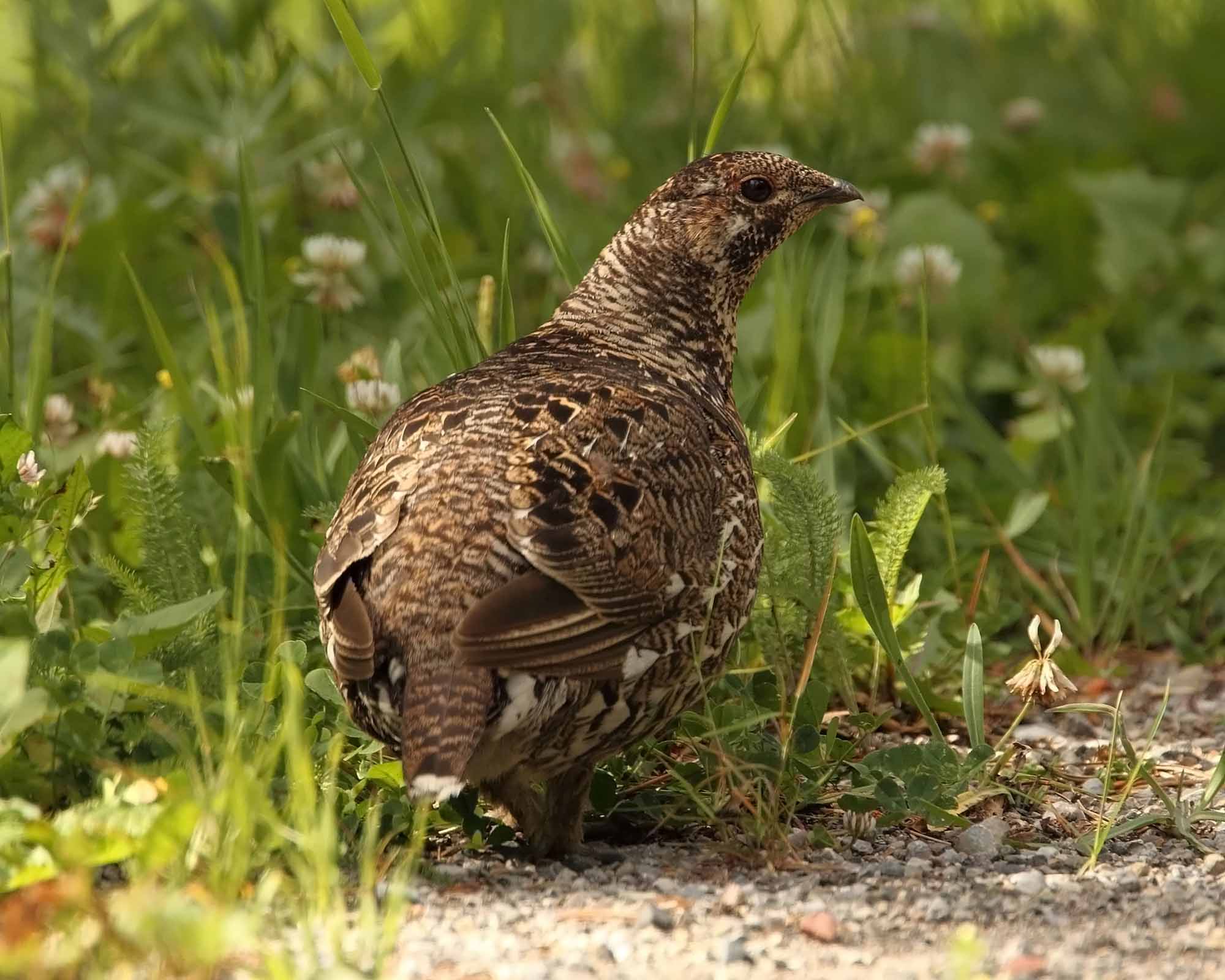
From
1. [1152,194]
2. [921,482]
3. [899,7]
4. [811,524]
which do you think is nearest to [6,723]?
[811,524]

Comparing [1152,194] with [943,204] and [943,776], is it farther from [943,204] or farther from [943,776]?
[943,776]

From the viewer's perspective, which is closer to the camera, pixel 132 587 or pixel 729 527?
pixel 729 527

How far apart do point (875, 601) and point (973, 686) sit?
301 millimetres

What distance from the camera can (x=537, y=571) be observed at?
3416 mm

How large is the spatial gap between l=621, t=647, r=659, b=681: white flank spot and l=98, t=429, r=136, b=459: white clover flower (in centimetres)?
200

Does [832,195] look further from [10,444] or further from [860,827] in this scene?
[10,444]

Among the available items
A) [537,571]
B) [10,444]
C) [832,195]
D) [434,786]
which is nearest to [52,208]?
[10,444]

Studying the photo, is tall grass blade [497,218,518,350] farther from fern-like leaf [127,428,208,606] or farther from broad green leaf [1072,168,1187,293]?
broad green leaf [1072,168,1187,293]

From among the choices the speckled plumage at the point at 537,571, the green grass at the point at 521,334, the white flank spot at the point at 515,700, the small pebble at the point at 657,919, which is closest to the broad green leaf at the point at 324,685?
the green grass at the point at 521,334

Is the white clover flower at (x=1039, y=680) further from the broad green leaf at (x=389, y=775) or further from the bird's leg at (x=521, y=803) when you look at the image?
the broad green leaf at (x=389, y=775)

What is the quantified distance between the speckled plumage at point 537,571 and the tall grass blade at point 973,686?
0.56m

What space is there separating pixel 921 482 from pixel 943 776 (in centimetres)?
83

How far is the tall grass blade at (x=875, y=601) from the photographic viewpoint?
155 inches

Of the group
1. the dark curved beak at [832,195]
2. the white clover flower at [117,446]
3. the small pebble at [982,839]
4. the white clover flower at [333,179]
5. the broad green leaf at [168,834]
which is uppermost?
the white clover flower at [333,179]
